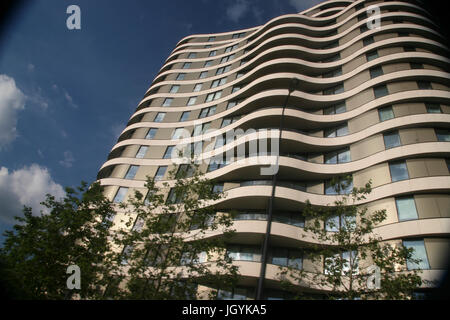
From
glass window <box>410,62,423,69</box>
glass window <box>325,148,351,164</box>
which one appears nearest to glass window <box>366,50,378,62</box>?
glass window <box>410,62,423,69</box>

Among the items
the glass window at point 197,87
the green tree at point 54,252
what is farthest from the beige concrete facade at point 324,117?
the green tree at point 54,252

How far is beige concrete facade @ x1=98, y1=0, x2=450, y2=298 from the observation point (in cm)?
1647

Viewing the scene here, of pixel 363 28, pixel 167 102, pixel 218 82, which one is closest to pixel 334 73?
pixel 363 28

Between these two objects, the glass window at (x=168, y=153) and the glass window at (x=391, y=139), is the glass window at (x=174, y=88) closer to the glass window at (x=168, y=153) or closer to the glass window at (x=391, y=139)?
the glass window at (x=168, y=153)

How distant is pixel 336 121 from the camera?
2253cm

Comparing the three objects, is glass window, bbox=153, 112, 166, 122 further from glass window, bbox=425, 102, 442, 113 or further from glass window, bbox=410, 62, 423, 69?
glass window, bbox=410, 62, 423, 69

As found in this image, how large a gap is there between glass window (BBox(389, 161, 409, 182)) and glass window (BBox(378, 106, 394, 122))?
464 centimetres

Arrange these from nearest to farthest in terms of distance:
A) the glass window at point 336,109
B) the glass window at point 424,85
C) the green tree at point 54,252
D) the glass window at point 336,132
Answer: the green tree at point 54,252
the glass window at point 424,85
the glass window at point 336,132
the glass window at point 336,109

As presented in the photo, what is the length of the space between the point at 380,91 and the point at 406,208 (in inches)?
468

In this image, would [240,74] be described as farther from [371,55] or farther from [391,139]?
[391,139]

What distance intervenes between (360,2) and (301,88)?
1621cm

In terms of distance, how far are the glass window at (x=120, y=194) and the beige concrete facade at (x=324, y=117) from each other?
60 centimetres

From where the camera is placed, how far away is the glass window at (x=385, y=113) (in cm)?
2011

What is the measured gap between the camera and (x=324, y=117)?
23.2 metres
